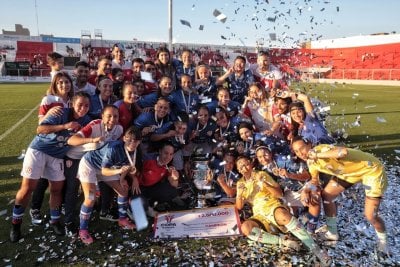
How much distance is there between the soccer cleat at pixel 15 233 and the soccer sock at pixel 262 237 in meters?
2.41

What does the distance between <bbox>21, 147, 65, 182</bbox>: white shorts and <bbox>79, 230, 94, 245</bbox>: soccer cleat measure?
2.04 feet

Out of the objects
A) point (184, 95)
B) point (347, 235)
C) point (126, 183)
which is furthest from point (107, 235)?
point (347, 235)

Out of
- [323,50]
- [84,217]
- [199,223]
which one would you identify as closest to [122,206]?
[84,217]

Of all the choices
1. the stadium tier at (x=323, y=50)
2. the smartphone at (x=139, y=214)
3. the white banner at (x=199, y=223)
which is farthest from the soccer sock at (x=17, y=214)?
the stadium tier at (x=323, y=50)

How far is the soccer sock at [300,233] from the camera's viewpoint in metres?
3.61

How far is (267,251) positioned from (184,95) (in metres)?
2.54

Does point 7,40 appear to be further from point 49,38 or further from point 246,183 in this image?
point 246,183

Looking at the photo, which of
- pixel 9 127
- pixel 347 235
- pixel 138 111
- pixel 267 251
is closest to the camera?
pixel 267 251

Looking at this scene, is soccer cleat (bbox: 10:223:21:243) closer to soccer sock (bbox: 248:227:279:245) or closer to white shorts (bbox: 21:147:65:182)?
white shorts (bbox: 21:147:65:182)

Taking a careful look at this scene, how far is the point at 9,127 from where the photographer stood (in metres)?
10.2

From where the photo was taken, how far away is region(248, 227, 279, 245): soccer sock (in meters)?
3.79

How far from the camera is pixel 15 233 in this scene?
3.94m

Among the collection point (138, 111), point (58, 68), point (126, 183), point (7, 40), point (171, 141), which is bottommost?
point (126, 183)

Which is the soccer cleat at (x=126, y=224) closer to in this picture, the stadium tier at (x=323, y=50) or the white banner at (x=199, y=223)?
the white banner at (x=199, y=223)
